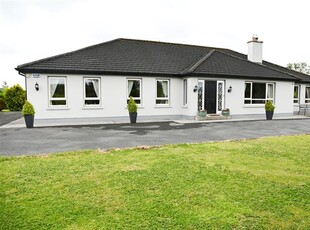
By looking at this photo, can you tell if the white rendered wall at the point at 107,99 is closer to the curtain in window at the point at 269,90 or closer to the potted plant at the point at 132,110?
the potted plant at the point at 132,110

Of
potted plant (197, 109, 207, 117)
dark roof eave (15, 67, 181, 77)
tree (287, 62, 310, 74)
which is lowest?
potted plant (197, 109, 207, 117)

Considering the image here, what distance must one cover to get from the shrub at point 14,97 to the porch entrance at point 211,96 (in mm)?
21400

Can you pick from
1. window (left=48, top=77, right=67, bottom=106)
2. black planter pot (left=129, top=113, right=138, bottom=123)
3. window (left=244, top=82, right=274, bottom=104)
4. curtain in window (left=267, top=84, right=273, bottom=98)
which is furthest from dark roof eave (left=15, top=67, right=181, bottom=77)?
curtain in window (left=267, top=84, right=273, bottom=98)

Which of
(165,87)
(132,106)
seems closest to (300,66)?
(165,87)

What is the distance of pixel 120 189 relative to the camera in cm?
416

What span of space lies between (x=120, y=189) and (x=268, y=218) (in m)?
2.28

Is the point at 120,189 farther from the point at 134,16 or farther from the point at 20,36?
the point at 20,36

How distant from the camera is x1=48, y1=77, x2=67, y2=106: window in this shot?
49.1 feet

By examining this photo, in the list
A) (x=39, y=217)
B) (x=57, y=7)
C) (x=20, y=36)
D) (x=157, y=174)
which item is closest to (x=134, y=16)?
(x=57, y=7)

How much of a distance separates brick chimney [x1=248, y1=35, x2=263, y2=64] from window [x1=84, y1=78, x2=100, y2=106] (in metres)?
13.8

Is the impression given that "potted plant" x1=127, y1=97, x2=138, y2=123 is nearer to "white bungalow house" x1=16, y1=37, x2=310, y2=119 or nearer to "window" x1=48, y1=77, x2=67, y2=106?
"white bungalow house" x1=16, y1=37, x2=310, y2=119

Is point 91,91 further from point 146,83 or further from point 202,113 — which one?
point 202,113

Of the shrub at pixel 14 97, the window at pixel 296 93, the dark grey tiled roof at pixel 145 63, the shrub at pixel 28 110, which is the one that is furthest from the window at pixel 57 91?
the window at pixel 296 93

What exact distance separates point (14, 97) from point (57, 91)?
54.3 feet
